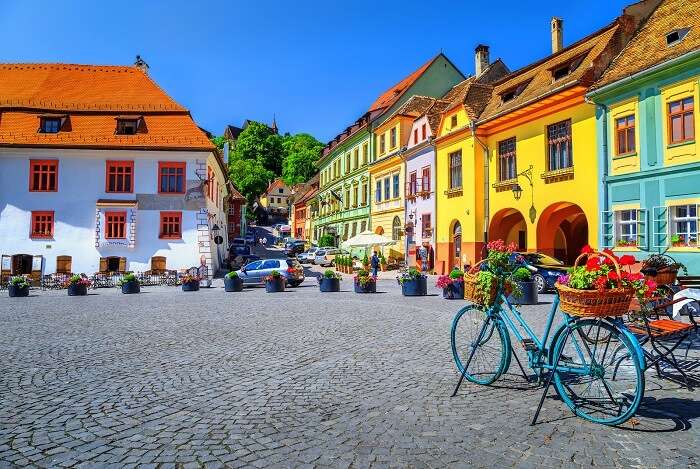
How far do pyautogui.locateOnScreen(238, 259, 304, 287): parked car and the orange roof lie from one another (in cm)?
820

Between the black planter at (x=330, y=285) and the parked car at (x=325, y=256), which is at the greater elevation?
the parked car at (x=325, y=256)

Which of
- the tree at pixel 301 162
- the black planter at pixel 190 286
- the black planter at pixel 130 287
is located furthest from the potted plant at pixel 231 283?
the tree at pixel 301 162

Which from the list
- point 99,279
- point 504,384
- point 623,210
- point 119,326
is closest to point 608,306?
point 504,384

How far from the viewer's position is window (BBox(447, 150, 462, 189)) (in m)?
27.2

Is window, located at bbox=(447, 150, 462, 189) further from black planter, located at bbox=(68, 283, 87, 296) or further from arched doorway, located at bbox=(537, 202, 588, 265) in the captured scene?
black planter, located at bbox=(68, 283, 87, 296)

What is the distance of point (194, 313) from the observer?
13156mm

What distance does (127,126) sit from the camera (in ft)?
94.7

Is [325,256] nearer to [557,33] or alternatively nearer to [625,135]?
[557,33]

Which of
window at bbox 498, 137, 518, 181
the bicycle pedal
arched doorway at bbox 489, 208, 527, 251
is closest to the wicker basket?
the bicycle pedal

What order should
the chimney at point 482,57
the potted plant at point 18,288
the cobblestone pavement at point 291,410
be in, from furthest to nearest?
1. the chimney at point 482,57
2. the potted plant at point 18,288
3. the cobblestone pavement at point 291,410

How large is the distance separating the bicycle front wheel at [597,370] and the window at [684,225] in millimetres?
13724

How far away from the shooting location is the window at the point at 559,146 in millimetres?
20703

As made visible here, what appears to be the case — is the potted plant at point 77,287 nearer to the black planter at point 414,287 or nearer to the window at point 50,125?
the window at point 50,125

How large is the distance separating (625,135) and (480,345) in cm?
1606
